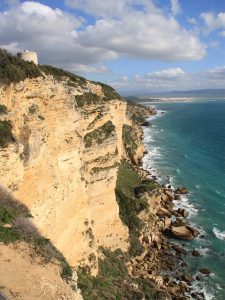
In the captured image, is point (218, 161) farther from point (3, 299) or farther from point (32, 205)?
point (3, 299)

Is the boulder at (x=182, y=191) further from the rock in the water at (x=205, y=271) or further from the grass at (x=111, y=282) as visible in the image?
the grass at (x=111, y=282)

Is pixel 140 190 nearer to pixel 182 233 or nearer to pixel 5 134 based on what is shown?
pixel 182 233

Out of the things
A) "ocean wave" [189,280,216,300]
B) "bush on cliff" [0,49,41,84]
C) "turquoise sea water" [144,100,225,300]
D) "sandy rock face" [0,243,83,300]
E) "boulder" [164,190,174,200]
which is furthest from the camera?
"boulder" [164,190,174,200]

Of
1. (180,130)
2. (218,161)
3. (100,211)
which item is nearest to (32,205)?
(100,211)

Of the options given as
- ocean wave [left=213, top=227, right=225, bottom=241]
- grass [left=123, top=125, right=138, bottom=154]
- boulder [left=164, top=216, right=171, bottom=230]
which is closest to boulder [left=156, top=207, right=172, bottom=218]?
boulder [left=164, top=216, right=171, bottom=230]

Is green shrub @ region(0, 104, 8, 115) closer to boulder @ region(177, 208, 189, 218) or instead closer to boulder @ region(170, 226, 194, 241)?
boulder @ region(170, 226, 194, 241)

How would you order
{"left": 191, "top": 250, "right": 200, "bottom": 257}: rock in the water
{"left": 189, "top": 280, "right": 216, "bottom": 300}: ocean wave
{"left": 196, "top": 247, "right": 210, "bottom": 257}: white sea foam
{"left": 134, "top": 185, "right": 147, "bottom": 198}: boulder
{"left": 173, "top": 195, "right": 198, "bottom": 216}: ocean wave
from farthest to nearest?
{"left": 173, "top": 195, "right": 198, "bottom": 216}: ocean wave < {"left": 134, "top": 185, "right": 147, "bottom": 198}: boulder < {"left": 196, "top": 247, "right": 210, "bottom": 257}: white sea foam < {"left": 191, "top": 250, "right": 200, "bottom": 257}: rock in the water < {"left": 189, "top": 280, "right": 216, "bottom": 300}: ocean wave

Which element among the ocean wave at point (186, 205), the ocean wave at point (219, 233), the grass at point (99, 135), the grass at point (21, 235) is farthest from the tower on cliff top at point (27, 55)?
the ocean wave at point (186, 205)
